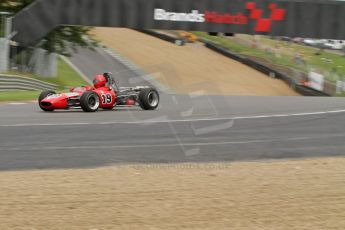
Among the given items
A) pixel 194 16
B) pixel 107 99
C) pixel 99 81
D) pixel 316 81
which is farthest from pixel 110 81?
pixel 316 81

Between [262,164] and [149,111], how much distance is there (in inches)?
276

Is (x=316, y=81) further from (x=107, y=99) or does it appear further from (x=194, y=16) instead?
(x=107, y=99)

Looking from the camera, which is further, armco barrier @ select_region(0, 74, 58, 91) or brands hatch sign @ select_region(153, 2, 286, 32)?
brands hatch sign @ select_region(153, 2, 286, 32)

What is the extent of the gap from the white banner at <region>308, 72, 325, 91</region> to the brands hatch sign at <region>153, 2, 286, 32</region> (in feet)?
19.3

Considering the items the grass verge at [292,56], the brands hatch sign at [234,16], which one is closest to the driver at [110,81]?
the brands hatch sign at [234,16]

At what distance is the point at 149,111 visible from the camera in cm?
1471

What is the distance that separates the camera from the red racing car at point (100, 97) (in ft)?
44.9

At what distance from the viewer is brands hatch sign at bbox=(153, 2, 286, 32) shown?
93.4 ft

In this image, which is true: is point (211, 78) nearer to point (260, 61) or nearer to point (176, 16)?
point (260, 61)

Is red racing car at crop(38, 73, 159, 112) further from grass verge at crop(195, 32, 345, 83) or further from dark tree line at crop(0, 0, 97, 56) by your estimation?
grass verge at crop(195, 32, 345, 83)

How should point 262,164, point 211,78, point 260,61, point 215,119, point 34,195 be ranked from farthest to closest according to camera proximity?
point 260,61
point 211,78
point 215,119
point 262,164
point 34,195

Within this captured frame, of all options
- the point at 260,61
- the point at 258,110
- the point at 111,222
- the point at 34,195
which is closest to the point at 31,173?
the point at 34,195

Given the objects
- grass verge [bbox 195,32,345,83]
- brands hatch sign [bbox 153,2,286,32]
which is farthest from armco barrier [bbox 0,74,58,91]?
grass verge [bbox 195,32,345,83]

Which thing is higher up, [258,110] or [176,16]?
[176,16]
